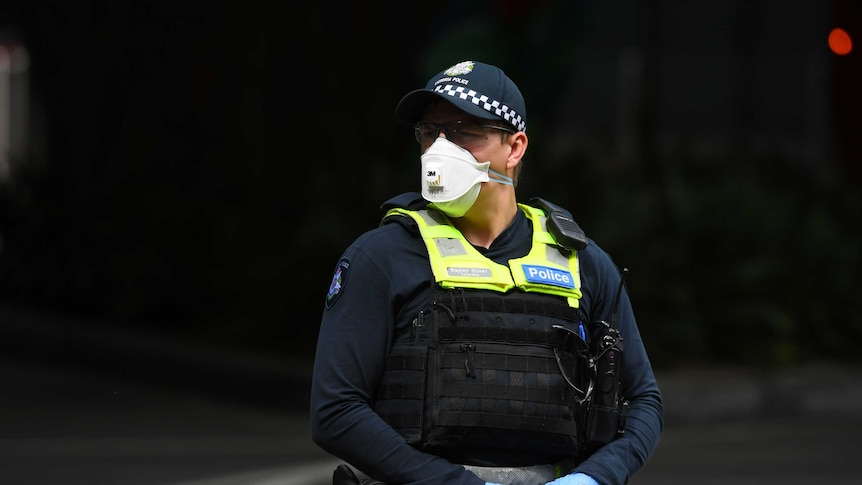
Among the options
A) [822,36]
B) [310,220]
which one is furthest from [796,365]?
[822,36]

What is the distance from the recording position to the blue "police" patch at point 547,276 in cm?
343

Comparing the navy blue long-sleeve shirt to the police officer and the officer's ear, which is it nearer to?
the police officer

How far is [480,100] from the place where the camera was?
11.2ft

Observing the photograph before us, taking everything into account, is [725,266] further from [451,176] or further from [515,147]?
[451,176]

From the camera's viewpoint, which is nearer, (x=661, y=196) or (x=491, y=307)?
(x=491, y=307)

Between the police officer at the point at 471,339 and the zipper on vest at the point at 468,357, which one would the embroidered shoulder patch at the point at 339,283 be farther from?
the zipper on vest at the point at 468,357

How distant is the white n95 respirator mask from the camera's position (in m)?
3.42

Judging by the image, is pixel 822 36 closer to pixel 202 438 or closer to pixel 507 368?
pixel 202 438

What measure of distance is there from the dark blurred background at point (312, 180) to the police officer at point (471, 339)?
26.6 ft

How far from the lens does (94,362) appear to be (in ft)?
41.3

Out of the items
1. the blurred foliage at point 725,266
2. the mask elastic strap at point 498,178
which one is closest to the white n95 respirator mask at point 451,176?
the mask elastic strap at point 498,178

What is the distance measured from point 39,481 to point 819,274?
7.06m

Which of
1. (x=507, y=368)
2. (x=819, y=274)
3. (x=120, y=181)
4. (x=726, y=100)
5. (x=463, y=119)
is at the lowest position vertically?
(x=507, y=368)

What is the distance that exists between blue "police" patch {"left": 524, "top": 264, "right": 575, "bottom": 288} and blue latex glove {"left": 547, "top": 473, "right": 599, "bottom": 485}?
0.44m
